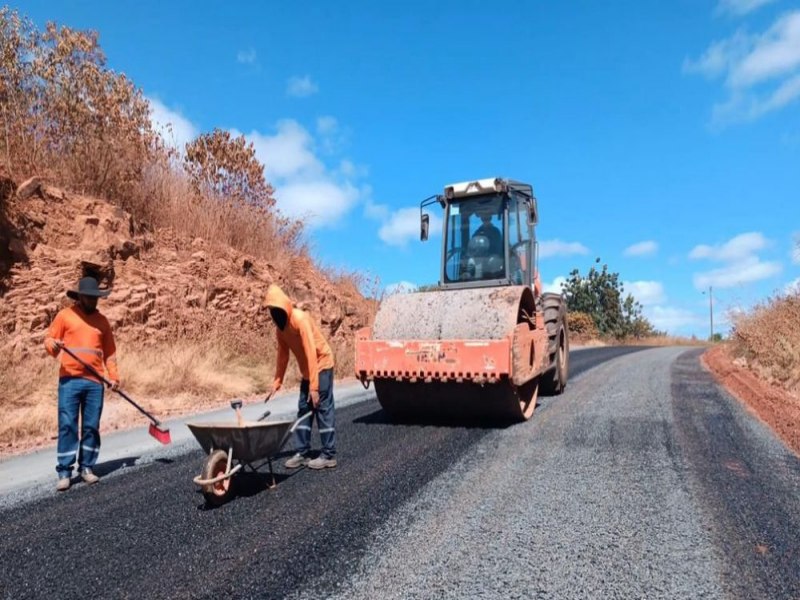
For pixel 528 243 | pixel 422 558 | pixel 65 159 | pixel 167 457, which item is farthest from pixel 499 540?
pixel 65 159

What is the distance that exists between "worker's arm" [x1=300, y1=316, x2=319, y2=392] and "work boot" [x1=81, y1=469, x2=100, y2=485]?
6.82 feet

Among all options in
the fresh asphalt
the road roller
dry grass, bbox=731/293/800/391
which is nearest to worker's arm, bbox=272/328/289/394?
the fresh asphalt

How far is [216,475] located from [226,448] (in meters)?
0.21

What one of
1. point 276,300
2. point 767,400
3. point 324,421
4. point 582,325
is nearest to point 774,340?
point 767,400

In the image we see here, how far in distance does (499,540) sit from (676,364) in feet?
44.1

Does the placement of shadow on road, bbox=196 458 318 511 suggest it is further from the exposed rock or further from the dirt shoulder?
the exposed rock

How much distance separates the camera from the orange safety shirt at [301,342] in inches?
191

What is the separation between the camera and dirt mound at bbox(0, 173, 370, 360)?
1027 centimetres

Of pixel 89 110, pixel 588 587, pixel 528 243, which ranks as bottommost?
pixel 588 587

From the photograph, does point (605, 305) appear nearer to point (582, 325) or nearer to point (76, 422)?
point (582, 325)

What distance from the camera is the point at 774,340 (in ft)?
39.5

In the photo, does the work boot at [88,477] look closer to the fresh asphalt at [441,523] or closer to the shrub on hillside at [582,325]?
the fresh asphalt at [441,523]

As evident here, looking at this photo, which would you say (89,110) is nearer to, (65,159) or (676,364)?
A: (65,159)

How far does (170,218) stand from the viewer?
14711 mm
